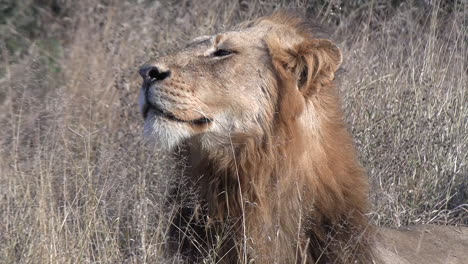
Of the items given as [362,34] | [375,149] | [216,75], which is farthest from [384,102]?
[216,75]

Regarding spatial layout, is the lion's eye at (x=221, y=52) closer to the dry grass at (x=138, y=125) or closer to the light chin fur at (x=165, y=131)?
the light chin fur at (x=165, y=131)

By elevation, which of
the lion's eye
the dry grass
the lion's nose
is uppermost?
the lion's eye

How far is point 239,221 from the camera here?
386 centimetres

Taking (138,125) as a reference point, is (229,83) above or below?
above

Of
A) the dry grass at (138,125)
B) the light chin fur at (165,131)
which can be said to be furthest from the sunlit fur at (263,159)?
the dry grass at (138,125)

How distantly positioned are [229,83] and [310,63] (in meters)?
0.33

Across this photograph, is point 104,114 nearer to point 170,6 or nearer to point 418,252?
point 170,6

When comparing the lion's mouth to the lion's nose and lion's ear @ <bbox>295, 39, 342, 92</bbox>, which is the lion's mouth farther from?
lion's ear @ <bbox>295, 39, 342, 92</bbox>

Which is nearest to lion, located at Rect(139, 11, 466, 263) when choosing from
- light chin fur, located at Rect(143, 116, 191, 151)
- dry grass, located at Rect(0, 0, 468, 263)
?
light chin fur, located at Rect(143, 116, 191, 151)

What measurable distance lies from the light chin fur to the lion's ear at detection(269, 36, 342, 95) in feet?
1.57

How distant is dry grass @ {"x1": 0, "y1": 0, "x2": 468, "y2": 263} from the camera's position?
443 centimetres

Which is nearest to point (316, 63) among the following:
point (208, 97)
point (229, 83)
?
point (229, 83)

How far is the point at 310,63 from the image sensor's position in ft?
12.7

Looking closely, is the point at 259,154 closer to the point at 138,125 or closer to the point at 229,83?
the point at 229,83
